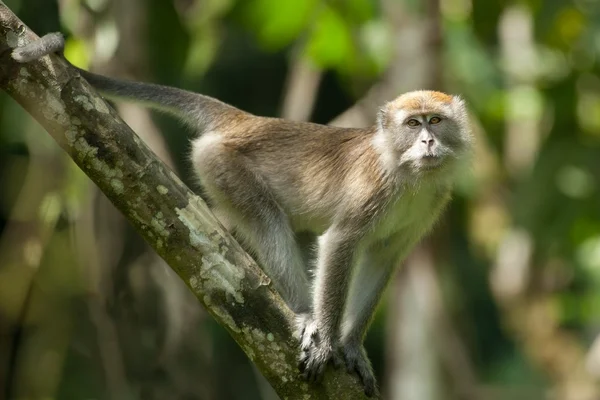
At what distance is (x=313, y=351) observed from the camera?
15.0ft

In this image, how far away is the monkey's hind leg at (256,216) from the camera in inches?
208

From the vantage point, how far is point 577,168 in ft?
24.9

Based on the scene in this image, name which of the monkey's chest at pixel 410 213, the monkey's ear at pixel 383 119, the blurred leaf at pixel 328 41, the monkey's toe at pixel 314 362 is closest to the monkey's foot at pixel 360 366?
the monkey's toe at pixel 314 362

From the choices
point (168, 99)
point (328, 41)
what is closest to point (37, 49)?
point (168, 99)

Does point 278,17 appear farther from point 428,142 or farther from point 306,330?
point 306,330

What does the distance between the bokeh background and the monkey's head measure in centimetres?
133

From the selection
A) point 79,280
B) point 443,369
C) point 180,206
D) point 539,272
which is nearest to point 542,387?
point 539,272

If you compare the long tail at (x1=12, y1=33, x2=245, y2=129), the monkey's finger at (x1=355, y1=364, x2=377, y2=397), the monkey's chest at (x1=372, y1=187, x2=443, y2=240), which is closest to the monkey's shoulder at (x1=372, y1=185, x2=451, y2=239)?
the monkey's chest at (x1=372, y1=187, x2=443, y2=240)

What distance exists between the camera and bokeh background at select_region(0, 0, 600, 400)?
707 centimetres

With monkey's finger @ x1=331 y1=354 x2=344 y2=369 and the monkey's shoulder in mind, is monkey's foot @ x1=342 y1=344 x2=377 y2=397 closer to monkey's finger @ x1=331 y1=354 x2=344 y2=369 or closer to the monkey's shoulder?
monkey's finger @ x1=331 y1=354 x2=344 y2=369

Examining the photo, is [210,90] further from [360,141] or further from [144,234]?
[144,234]

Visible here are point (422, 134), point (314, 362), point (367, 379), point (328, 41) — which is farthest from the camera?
point (328, 41)

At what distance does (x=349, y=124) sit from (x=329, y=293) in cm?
446

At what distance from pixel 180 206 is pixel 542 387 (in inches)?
357
